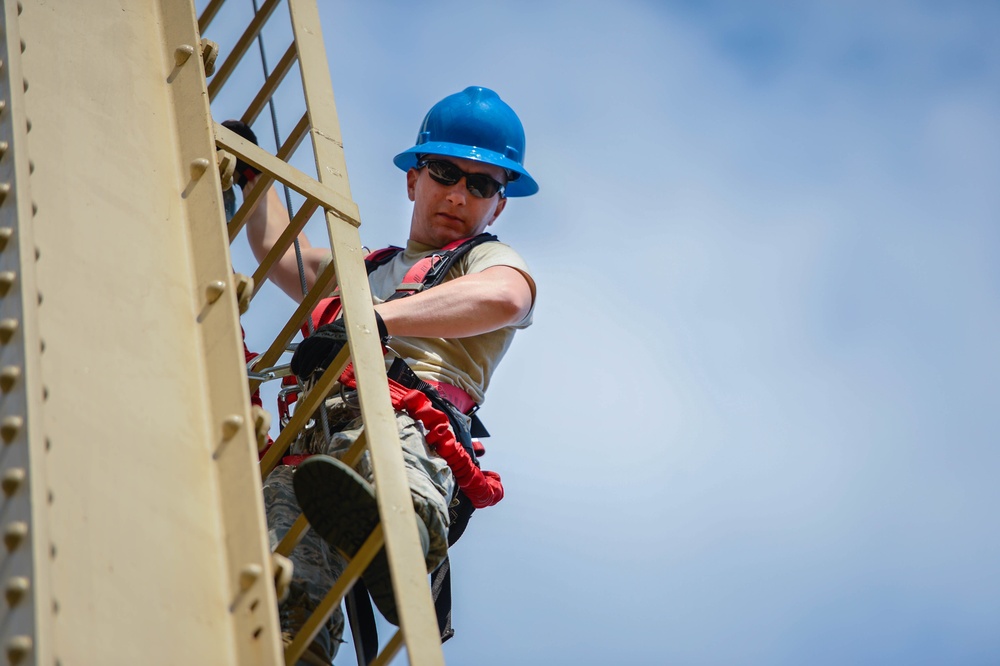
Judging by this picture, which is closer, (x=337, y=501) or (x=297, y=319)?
(x=337, y=501)

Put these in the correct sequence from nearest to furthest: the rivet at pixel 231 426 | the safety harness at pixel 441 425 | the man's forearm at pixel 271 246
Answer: the rivet at pixel 231 426 → the safety harness at pixel 441 425 → the man's forearm at pixel 271 246

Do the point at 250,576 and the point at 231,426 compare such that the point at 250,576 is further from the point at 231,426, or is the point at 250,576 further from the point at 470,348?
the point at 470,348

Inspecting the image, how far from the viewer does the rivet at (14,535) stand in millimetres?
3191

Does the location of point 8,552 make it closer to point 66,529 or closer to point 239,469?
point 66,529

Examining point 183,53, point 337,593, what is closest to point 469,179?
point 183,53

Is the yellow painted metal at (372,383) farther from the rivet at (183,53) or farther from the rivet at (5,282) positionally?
the rivet at (5,282)

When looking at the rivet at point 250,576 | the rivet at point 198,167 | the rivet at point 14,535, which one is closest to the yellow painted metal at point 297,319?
the rivet at point 198,167

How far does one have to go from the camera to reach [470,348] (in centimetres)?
615

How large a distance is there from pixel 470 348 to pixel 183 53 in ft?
6.20

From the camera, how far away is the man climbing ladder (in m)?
4.83

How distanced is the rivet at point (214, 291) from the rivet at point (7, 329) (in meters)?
0.69

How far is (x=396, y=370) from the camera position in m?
5.71

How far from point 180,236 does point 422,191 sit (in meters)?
2.66

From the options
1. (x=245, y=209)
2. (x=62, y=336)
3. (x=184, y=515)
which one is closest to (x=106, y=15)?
(x=245, y=209)
